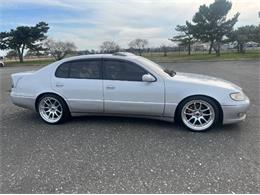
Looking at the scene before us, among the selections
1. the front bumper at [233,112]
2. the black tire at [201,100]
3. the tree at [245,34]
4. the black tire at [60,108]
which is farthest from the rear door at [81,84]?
the tree at [245,34]

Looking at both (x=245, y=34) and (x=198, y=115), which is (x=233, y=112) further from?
(x=245, y=34)

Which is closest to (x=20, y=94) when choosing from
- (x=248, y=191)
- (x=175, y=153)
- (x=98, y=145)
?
(x=98, y=145)

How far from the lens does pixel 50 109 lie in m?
5.05

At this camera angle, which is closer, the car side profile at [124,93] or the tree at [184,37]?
the car side profile at [124,93]

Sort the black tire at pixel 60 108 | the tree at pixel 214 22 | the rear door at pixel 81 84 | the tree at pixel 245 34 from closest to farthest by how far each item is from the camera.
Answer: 1. the rear door at pixel 81 84
2. the black tire at pixel 60 108
3. the tree at pixel 214 22
4. the tree at pixel 245 34

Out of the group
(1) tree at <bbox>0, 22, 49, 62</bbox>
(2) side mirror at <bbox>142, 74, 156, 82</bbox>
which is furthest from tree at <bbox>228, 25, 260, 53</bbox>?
(2) side mirror at <bbox>142, 74, 156, 82</bbox>

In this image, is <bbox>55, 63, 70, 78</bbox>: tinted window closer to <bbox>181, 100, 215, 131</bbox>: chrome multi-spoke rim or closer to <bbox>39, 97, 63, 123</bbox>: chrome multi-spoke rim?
<bbox>39, 97, 63, 123</bbox>: chrome multi-spoke rim

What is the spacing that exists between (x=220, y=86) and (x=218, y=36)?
41.7m

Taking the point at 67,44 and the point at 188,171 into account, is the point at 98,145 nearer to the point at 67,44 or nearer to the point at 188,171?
the point at 188,171

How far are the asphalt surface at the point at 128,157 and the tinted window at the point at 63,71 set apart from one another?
3.08 ft

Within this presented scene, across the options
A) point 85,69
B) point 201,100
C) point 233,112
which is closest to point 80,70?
point 85,69

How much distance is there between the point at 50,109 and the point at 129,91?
1.65 metres

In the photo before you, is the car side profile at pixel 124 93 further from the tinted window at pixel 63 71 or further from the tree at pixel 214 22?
the tree at pixel 214 22

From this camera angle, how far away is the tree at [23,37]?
48.5 meters
